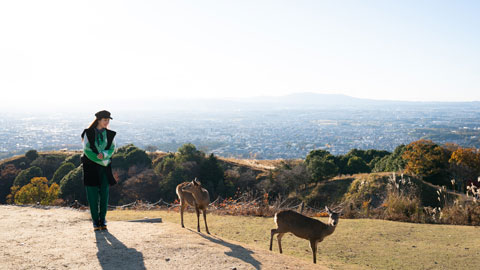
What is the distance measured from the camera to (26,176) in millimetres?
Result: 32719

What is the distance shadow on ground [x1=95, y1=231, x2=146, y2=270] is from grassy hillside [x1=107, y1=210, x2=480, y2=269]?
248 centimetres

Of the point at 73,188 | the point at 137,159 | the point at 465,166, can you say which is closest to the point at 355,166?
the point at 465,166

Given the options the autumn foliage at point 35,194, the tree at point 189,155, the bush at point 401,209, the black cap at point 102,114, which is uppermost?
the black cap at point 102,114

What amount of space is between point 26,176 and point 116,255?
34023 mm

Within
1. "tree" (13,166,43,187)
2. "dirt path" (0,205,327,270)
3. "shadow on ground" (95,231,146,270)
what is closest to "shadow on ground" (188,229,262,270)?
"dirt path" (0,205,327,270)

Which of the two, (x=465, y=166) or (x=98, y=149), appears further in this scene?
(x=465, y=166)

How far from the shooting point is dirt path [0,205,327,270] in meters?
4.40

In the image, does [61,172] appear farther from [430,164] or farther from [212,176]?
[430,164]

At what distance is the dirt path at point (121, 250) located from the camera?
440 cm

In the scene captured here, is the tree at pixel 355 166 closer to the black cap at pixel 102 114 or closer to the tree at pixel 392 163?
the tree at pixel 392 163

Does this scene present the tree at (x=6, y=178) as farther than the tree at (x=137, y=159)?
No

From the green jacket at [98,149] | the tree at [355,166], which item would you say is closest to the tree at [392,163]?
the tree at [355,166]

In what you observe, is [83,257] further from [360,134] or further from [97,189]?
[360,134]

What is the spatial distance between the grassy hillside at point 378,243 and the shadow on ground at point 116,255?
2.48 m
